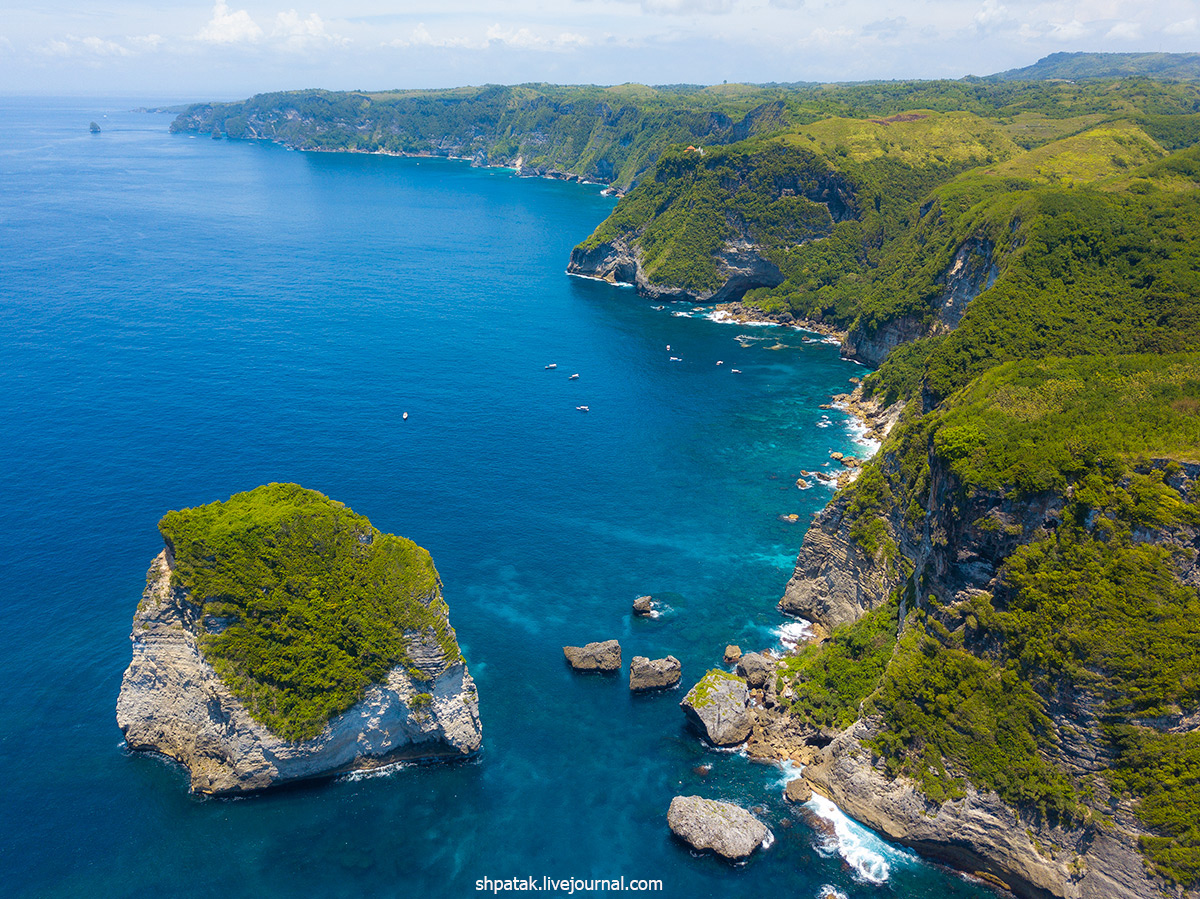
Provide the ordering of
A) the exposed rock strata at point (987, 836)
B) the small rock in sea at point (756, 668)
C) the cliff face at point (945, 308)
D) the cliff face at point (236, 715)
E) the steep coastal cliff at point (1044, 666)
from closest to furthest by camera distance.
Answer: the exposed rock strata at point (987, 836), the steep coastal cliff at point (1044, 666), the cliff face at point (236, 715), the small rock in sea at point (756, 668), the cliff face at point (945, 308)

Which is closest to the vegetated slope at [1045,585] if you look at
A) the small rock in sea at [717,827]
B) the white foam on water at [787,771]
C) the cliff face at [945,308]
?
the white foam on water at [787,771]

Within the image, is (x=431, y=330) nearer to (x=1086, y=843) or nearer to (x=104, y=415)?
(x=104, y=415)

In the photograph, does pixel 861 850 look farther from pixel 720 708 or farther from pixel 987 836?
pixel 720 708

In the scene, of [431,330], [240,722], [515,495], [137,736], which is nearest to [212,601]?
[240,722]

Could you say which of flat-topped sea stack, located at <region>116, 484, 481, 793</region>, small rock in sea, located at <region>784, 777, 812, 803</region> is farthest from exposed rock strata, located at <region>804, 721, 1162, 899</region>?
flat-topped sea stack, located at <region>116, 484, 481, 793</region>

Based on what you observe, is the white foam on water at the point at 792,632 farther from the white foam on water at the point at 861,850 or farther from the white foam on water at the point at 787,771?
the white foam on water at the point at 861,850

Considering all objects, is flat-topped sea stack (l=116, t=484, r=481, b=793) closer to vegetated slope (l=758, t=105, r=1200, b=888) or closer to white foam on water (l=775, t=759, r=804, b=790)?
white foam on water (l=775, t=759, r=804, b=790)
